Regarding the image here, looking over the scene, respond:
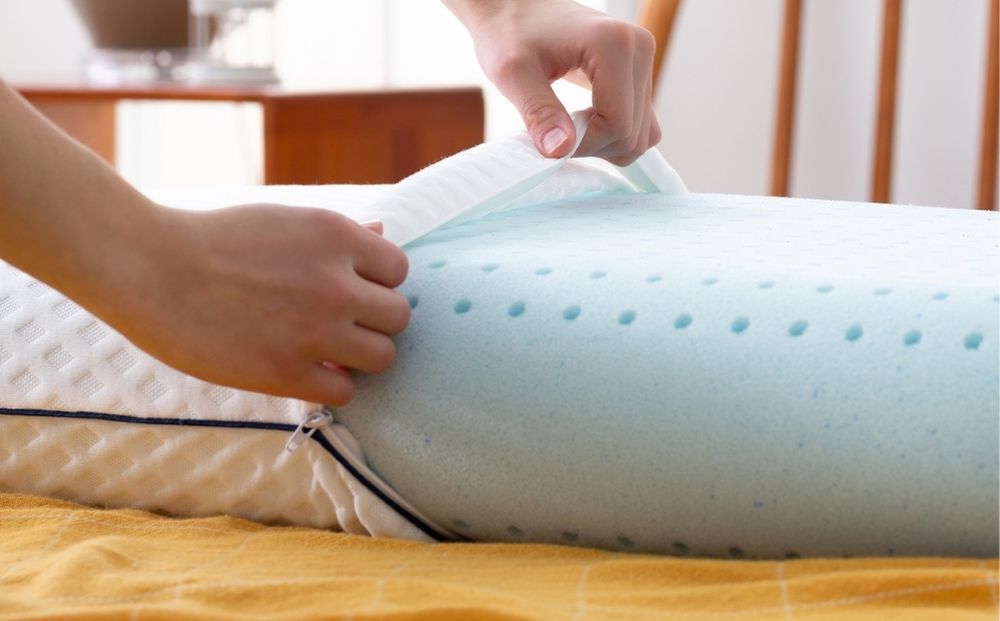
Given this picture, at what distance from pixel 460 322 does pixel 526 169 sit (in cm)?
17

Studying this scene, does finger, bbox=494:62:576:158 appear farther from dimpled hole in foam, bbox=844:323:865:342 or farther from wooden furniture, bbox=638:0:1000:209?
wooden furniture, bbox=638:0:1000:209

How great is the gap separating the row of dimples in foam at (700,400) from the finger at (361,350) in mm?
10

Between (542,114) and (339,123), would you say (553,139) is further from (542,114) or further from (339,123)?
(339,123)

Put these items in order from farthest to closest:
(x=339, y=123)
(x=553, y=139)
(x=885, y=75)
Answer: (x=339, y=123) → (x=885, y=75) → (x=553, y=139)

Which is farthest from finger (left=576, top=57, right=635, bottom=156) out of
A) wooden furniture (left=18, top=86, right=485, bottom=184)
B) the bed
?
wooden furniture (left=18, top=86, right=485, bottom=184)

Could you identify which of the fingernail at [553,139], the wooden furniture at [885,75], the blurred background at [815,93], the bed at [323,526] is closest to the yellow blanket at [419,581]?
the bed at [323,526]

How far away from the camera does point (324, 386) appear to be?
0.51m

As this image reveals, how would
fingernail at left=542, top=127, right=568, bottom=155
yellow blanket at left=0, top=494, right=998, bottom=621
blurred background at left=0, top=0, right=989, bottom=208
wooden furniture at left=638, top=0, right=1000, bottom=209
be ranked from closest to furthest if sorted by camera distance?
yellow blanket at left=0, top=494, right=998, bottom=621, fingernail at left=542, top=127, right=568, bottom=155, wooden furniture at left=638, top=0, right=1000, bottom=209, blurred background at left=0, top=0, right=989, bottom=208

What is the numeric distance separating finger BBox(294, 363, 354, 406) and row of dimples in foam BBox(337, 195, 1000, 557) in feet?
0.05

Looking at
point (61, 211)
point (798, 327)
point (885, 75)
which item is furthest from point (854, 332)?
point (885, 75)

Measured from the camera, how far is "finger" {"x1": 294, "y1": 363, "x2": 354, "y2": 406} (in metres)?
0.51

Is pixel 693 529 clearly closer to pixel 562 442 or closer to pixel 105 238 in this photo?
pixel 562 442

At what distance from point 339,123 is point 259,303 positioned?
1399 millimetres

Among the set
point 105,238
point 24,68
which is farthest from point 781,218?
point 24,68
